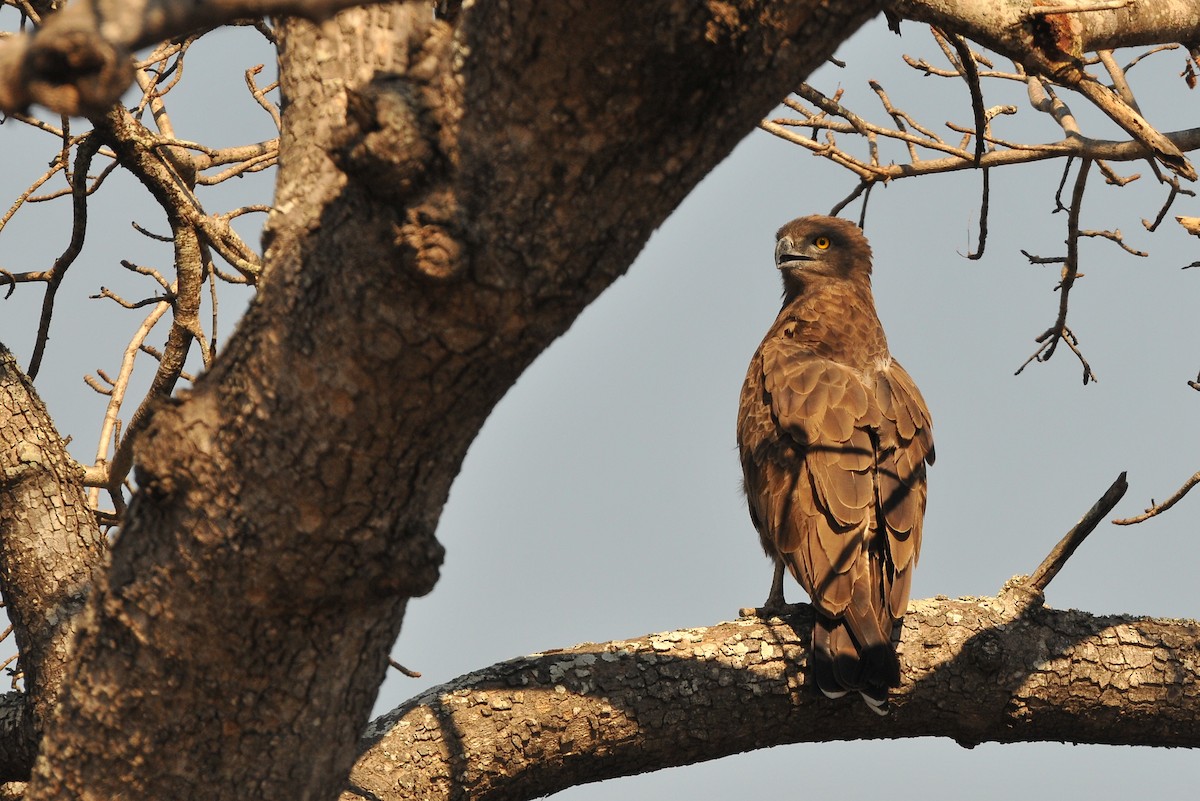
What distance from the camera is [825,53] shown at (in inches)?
64.6

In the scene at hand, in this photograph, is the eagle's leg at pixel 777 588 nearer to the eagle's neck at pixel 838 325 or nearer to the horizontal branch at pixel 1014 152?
the eagle's neck at pixel 838 325

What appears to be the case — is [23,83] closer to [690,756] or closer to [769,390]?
[690,756]

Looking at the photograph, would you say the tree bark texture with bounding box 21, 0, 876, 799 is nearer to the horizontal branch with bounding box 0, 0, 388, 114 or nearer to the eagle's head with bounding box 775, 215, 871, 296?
the horizontal branch with bounding box 0, 0, 388, 114

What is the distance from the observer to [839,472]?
505 centimetres

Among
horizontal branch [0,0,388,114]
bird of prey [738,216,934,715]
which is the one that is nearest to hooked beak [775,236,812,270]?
bird of prey [738,216,934,715]

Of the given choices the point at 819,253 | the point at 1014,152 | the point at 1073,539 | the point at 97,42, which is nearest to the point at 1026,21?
the point at 1014,152

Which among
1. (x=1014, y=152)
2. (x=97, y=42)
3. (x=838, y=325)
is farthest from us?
(x=838, y=325)

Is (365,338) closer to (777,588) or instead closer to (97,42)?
(97,42)

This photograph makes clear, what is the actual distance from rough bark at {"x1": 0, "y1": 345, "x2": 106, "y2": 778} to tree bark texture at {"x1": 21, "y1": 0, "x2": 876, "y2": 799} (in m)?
1.06

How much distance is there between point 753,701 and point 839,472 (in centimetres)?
158

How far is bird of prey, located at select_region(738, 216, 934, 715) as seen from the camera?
4.47m

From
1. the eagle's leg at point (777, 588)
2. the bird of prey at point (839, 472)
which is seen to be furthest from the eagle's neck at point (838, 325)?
the eagle's leg at point (777, 588)

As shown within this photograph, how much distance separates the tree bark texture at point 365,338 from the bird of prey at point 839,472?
87.1 inches

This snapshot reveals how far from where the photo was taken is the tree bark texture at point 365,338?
1.56 meters
